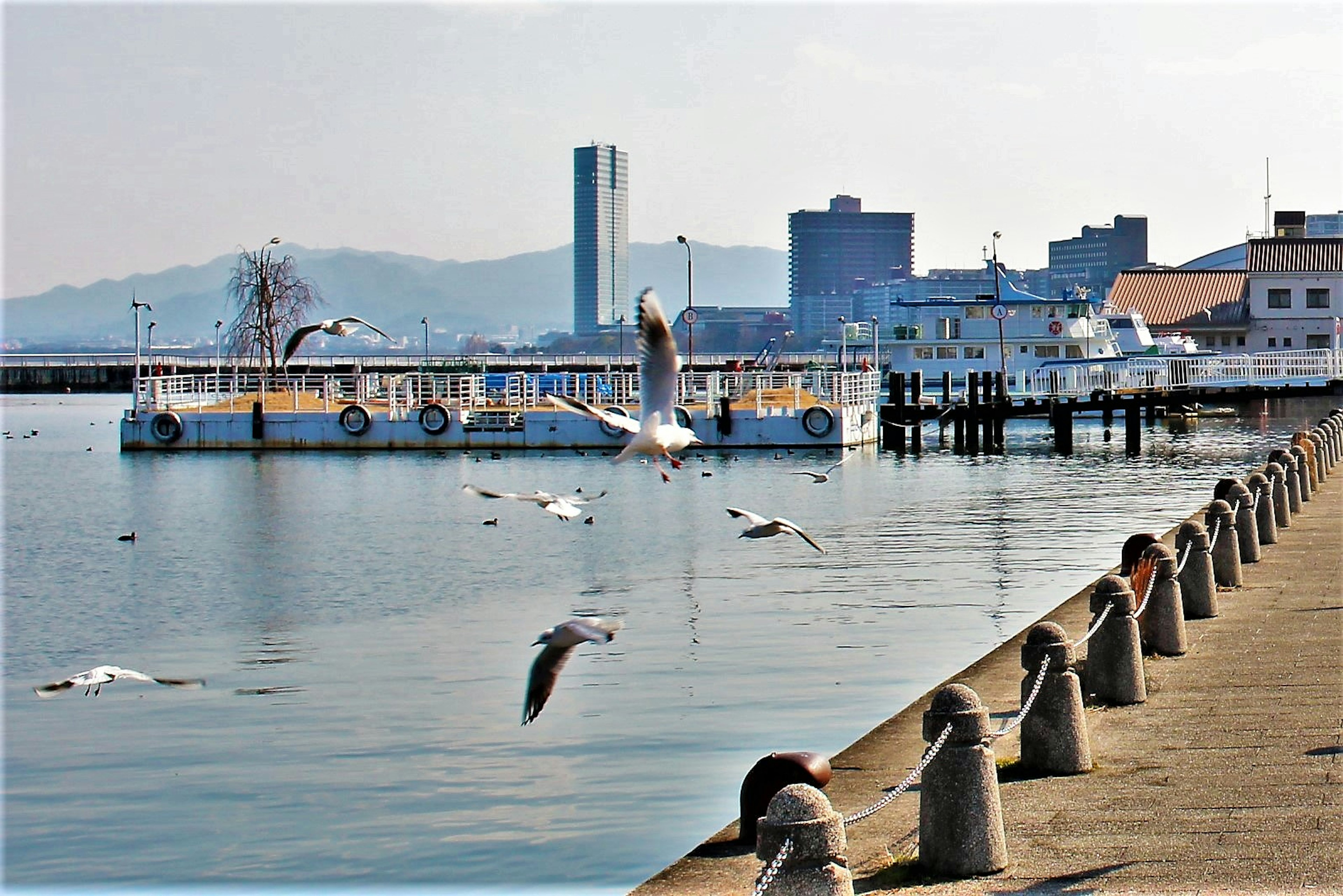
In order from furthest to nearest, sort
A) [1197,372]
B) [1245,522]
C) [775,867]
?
[1197,372]
[1245,522]
[775,867]

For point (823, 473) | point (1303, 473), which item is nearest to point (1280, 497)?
point (1303, 473)

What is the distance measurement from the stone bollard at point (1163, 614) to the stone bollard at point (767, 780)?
4.79 m

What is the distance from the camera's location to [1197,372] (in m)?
65.1

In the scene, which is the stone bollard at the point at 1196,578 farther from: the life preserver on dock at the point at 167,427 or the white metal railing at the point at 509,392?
the life preserver on dock at the point at 167,427

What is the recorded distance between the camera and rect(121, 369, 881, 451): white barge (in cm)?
5753

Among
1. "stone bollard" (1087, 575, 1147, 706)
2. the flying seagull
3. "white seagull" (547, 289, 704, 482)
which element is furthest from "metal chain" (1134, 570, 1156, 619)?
the flying seagull

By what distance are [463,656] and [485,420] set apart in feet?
136

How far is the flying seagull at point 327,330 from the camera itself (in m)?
13.3

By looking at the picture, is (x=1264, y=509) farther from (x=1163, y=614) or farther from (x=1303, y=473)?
(x=1163, y=614)

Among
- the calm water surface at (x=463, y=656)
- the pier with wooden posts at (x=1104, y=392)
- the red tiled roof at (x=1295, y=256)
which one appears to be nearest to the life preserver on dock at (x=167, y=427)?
the calm water surface at (x=463, y=656)

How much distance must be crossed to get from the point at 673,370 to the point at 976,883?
15.4ft

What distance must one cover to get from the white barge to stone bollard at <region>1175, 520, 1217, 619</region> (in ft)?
136

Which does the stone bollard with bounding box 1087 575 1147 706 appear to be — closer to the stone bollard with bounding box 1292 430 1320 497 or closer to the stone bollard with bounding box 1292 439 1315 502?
the stone bollard with bounding box 1292 439 1315 502

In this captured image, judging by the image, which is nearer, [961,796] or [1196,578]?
[961,796]
